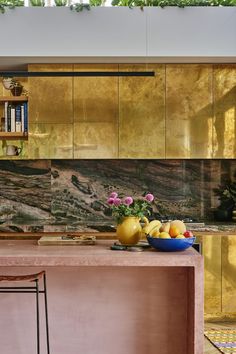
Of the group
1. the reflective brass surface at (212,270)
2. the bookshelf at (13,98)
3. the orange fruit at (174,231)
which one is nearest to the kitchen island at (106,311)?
the orange fruit at (174,231)

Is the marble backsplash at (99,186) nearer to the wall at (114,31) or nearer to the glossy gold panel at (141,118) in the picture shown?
the glossy gold panel at (141,118)

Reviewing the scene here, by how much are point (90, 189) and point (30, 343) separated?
8.62 ft

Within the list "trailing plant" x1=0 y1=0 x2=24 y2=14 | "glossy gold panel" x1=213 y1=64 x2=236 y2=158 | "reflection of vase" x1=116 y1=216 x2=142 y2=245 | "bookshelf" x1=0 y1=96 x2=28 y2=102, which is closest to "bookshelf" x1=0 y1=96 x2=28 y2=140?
"bookshelf" x1=0 y1=96 x2=28 y2=102

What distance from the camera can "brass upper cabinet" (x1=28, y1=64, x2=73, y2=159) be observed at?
5.55 meters

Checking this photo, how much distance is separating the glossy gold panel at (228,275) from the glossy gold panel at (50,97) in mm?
1989

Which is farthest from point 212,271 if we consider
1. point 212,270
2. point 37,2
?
point 37,2

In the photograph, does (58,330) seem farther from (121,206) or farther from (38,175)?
(38,175)

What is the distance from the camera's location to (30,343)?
3.62 metres

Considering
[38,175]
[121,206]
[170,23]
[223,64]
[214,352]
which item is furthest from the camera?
[38,175]

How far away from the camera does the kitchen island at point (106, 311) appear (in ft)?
11.8

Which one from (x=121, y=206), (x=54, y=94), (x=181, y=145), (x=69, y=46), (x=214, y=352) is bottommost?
(x=214, y=352)

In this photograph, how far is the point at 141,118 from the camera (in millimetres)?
5586

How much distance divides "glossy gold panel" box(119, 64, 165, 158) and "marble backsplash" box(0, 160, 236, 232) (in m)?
0.46

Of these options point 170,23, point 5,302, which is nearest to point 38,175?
point 170,23
